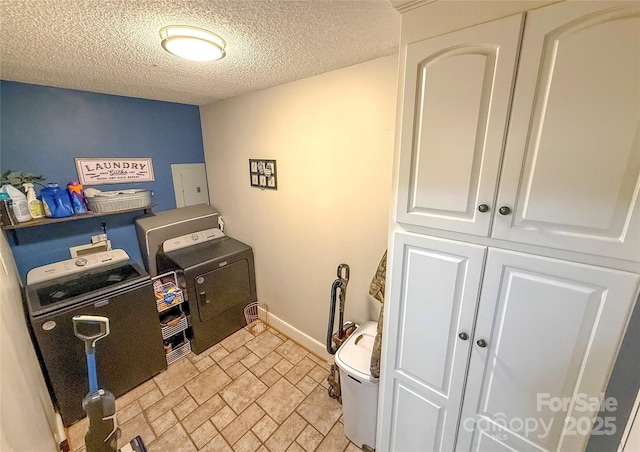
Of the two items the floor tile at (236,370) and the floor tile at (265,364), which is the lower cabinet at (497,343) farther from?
the floor tile at (236,370)

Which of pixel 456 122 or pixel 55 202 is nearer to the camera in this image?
pixel 456 122

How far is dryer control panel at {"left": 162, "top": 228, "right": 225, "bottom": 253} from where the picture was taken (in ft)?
7.75

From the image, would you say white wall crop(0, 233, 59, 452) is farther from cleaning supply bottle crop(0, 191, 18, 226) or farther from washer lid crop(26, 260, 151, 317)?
cleaning supply bottle crop(0, 191, 18, 226)

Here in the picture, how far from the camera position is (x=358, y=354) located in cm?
156

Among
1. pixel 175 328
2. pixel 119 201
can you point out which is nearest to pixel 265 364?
pixel 175 328

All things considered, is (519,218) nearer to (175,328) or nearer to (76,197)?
(175,328)

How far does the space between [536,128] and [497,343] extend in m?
0.73

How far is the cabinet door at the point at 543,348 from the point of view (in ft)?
2.45

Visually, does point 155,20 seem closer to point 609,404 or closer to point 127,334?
point 127,334

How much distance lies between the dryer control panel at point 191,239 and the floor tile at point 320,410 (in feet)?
5.63

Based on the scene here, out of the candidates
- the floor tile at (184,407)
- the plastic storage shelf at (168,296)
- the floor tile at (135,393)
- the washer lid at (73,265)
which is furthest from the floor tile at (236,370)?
the washer lid at (73,265)

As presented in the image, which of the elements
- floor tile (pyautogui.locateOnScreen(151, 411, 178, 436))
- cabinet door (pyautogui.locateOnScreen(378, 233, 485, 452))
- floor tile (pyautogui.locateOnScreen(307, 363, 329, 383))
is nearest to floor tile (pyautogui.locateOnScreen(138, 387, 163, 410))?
floor tile (pyautogui.locateOnScreen(151, 411, 178, 436))

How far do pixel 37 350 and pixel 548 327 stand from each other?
2.85 meters

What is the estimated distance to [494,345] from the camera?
0.94 m
